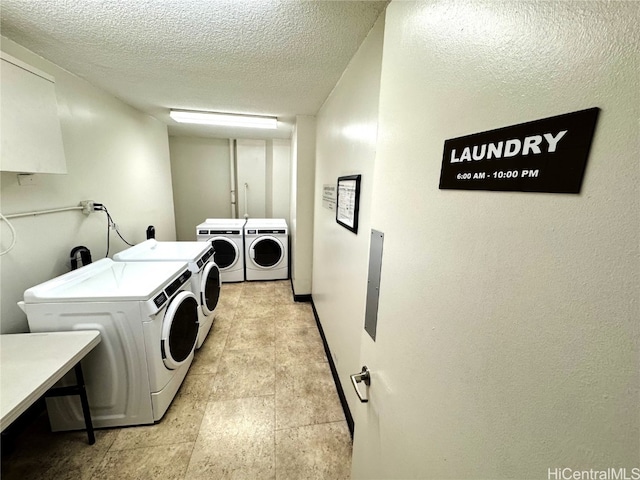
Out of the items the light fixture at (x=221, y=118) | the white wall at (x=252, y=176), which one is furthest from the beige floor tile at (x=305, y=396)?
the white wall at (x=252, y=176)

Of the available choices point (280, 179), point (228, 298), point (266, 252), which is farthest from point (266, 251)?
point (280, 179)

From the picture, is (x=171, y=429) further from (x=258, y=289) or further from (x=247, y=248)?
(x=247, y=248)

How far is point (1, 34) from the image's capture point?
56.3 inches

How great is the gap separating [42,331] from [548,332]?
2192 millimetres

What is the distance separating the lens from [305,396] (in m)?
1.93

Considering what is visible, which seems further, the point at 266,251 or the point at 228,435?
the point at 266,251

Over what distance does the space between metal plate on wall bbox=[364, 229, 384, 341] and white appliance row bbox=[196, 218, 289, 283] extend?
3045 millimetres

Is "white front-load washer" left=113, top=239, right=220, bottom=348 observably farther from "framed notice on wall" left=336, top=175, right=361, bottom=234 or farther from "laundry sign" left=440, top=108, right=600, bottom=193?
"laundry sign" left=440, top=108, right=600, bottom=193

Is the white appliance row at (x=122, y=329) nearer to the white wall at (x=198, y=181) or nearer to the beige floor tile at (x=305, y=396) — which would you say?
the beige floor tile at (x=305, y=396)

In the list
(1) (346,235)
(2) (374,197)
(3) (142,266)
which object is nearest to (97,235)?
(3) (142,266)

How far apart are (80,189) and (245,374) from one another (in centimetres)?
199

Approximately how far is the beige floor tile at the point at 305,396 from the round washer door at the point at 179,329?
76cm

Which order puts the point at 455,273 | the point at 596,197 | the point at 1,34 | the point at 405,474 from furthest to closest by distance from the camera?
the point at 1,34 < the point at 405,474 < the point at 455,273 < the point at 596,197

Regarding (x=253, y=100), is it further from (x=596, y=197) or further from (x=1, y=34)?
(x=596, y=197)
